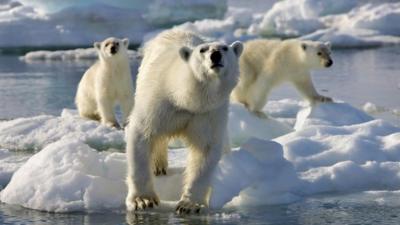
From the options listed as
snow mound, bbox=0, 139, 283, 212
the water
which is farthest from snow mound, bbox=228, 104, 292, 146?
snow mound, bbox=0, 139, 283, 212

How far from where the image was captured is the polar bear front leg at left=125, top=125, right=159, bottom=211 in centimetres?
403

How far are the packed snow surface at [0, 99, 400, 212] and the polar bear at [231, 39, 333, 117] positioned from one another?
168 cm

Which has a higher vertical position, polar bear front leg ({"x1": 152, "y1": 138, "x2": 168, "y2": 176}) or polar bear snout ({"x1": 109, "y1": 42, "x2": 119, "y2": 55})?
polar bear snout ({"x1": 109, "y1": 42, "x2": 119, "y2": 55})

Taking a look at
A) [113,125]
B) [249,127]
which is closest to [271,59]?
[249,127]

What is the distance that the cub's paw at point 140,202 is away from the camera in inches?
158

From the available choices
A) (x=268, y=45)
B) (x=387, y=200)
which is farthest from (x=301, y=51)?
(x=387, y=200)

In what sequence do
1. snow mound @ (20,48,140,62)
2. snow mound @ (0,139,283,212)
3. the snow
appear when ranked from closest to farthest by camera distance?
snow mound @ (0,139,283,212), snow mound @ (20,48,140,62), the snow

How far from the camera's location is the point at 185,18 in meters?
27.9

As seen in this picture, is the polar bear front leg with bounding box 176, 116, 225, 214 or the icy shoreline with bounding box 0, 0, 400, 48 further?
the icy shoreline with bounding box 0, 0, 400, 48

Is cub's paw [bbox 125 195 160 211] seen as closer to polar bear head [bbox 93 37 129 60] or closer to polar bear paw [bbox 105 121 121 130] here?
polar bear paw [bbox 105 121 121 130]

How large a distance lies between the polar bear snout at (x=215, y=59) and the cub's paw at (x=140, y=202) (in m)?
0.86

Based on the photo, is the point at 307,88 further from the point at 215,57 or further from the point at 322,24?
the point at 322,24

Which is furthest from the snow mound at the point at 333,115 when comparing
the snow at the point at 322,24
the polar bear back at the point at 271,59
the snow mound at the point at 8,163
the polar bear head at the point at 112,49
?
the snow at the point at 322,24

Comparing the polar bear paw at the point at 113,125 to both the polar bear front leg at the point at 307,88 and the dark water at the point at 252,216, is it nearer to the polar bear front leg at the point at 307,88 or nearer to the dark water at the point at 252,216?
the polar bear front leg at the point at 307,88
